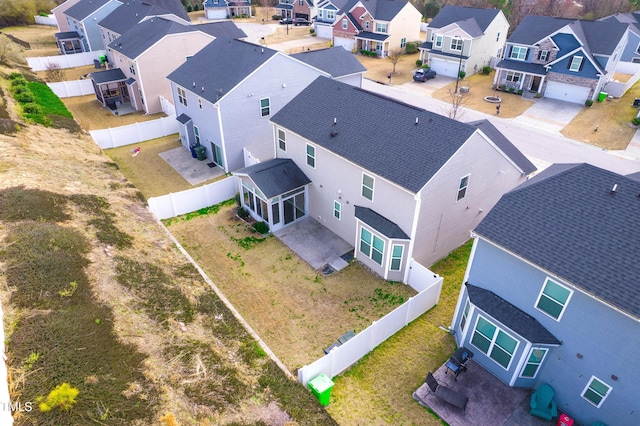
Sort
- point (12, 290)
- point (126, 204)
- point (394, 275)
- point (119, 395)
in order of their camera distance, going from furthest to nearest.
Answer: point (126, 204) < point (394, 275) < point (12, 290) < point (119, 395)

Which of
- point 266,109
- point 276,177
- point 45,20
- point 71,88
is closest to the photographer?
point 276,177

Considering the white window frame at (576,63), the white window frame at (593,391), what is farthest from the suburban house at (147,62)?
the white window frame at (593,391)

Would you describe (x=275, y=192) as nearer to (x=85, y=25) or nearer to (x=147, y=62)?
(x=147, y=62)

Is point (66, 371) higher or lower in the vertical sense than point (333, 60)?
lower

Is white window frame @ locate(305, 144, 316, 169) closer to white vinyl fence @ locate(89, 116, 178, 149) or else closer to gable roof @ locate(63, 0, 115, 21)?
white vinyl fence @ locate(89, 116, 178, 149)

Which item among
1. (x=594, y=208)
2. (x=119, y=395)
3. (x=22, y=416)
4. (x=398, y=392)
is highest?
(x=594, y=208)

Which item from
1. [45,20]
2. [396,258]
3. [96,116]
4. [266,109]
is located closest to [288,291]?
[396,258]

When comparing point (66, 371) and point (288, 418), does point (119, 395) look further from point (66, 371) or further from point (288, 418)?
point (288, 418)

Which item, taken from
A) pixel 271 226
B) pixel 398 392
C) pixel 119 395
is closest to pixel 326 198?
pixel 271 226
